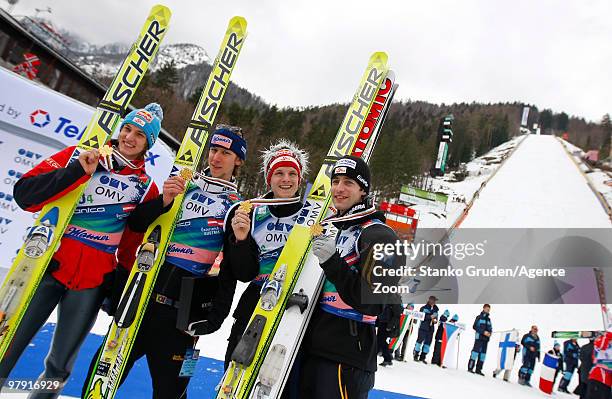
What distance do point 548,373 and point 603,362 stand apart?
2.77 meters

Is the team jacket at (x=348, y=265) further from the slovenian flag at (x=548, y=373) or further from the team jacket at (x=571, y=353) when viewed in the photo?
the team jacket at (x=571, y=353)

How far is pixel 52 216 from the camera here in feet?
8.87

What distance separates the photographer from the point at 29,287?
2562 mm

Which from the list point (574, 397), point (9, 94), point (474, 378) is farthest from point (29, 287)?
point (574, 397)

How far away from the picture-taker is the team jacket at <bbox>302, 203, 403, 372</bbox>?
6.82 feet

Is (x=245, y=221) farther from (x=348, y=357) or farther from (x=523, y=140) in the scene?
(x=523, y=140)

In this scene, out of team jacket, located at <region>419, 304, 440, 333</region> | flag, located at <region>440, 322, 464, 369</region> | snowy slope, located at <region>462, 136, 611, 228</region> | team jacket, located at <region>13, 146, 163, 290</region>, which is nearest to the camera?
team jacket, located at <region>13, 146, 163, 290</region>

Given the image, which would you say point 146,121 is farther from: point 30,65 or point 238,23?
point 30,65

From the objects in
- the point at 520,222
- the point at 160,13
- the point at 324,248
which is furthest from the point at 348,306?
the point at 520,222

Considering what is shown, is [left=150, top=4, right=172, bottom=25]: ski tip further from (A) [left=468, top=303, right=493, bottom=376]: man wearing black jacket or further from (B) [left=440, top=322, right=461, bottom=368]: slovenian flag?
(A) [left=468, top=303, right=493, bottom=376]: man wearing black jacket

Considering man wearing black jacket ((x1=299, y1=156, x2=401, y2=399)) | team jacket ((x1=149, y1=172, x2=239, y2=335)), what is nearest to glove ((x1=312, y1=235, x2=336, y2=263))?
man wearing black jacket ((x1=299, y1=156, x2=401, y2=399))

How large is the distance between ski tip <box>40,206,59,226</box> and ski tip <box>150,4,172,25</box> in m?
1.92

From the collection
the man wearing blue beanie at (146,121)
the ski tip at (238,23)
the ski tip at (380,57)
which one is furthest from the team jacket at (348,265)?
the ski tip at (238,23)

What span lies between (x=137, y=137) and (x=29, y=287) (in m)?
1.17
